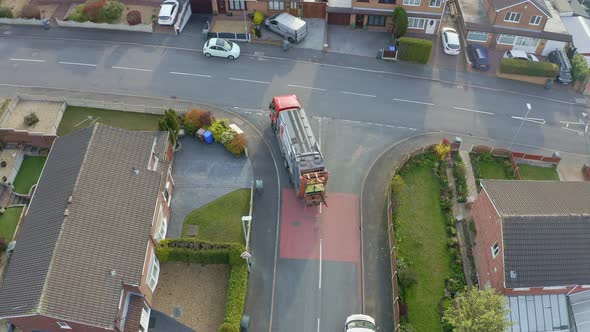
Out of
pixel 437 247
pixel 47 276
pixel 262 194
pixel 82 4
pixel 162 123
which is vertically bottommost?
pixel 47 276

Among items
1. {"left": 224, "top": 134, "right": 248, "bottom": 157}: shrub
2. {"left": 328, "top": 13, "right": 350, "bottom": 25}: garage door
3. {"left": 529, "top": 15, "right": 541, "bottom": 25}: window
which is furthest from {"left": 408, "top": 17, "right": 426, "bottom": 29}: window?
{"left": 224, "top": 134, "right": 248, "bottom": 157}: shrub

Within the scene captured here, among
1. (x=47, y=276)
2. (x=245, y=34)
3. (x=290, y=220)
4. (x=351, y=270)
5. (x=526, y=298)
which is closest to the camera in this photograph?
(x=47, y=276)

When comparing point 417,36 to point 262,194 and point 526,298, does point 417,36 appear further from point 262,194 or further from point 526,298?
point 526,298

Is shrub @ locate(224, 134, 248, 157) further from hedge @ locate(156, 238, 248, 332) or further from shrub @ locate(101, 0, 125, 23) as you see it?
shrub @ locate(101, 0, 125, 23)

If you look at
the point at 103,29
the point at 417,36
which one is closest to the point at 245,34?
the point at 103,29

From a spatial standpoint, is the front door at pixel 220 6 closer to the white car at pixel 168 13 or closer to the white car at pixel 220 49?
the white car at pixel 168 13

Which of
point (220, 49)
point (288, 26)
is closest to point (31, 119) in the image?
point (220, 49)

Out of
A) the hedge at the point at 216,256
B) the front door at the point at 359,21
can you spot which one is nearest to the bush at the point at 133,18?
the front door at the point at 359,21

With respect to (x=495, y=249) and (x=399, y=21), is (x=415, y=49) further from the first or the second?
(x=495, y=249)
